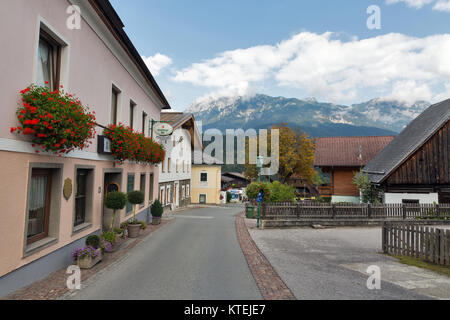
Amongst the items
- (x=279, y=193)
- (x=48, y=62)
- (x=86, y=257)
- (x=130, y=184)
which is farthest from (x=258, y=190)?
(x=48, y=62)

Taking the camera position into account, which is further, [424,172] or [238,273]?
[424,172]

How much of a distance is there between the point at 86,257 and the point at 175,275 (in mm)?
2407

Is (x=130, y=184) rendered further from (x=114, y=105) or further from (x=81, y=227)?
(x=81, y=227)

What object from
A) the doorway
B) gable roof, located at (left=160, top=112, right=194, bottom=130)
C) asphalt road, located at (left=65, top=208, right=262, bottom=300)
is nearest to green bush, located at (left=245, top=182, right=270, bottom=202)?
asphalt road, located at (left=65, top=208, right=262, bottom=300)

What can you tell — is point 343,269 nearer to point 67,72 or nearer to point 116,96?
point 67,72

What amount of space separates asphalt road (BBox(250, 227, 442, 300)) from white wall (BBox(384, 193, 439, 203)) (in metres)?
8.13

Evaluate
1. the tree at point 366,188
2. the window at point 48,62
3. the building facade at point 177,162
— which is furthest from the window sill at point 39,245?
the tree at point 366,188

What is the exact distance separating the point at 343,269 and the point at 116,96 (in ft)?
33.5

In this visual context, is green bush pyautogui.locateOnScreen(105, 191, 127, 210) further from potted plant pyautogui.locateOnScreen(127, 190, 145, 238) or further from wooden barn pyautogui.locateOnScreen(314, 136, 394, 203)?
wooden barn pyautogui.locateOnScreen(314, 136, 394, 203)

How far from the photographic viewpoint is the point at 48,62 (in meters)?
6.68

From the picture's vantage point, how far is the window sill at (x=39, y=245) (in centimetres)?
564

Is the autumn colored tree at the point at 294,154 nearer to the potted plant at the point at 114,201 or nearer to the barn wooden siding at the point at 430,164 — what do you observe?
the barn wooden siding at the point at 430,164

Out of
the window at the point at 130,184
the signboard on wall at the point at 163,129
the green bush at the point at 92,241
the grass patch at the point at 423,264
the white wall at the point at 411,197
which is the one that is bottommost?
the grass patch at the point at 423,264

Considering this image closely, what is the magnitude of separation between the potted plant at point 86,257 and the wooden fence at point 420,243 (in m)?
10.1
